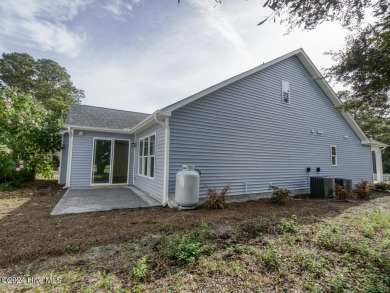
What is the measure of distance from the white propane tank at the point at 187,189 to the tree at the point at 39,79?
21403 millimetres

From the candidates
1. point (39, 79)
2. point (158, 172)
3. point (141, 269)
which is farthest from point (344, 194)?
point (39, 79)

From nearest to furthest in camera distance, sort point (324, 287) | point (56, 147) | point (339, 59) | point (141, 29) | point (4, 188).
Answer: point (324, 287), point (339, 59), point (141, 29), point (4, 188), point (56, 147)

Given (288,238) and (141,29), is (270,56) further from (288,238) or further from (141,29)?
(288,238)

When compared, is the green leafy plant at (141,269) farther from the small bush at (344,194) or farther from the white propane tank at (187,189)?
the small bush at (344,194)

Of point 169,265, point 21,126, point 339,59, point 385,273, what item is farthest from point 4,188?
point 339,59

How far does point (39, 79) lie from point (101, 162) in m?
23.3

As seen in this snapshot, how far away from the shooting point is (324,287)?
2277 millimetres

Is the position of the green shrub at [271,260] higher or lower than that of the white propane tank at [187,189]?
lower

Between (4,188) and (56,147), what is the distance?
2724 mm

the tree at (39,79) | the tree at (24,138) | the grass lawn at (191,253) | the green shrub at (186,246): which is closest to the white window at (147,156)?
the grass lawn at (191,253)

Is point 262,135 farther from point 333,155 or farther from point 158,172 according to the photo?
point 333,155

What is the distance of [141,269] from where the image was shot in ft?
7.86

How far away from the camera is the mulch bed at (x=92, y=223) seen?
119 inches

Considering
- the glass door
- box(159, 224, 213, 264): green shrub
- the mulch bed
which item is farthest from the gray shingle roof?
box(159, 224, 213, 264): green shrub
